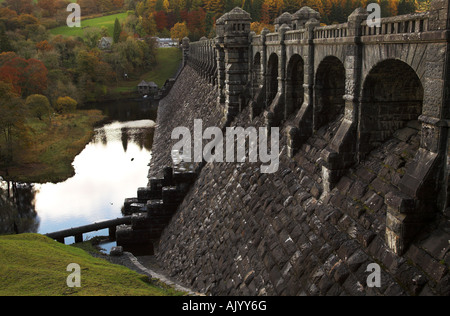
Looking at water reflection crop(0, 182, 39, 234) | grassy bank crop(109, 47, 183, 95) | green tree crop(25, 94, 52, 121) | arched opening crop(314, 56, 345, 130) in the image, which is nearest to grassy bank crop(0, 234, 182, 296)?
arched opening crop(314, 56, 345, 130)

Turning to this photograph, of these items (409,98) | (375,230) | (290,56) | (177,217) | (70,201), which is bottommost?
(70,201)

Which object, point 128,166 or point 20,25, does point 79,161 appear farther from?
point 20,25

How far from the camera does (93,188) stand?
46438 millimetres

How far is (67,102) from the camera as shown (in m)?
80.6

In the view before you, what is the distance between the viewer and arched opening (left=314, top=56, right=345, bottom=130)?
56.2 feet

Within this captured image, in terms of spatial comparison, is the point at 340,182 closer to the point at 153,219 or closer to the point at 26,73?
the point at 153,219

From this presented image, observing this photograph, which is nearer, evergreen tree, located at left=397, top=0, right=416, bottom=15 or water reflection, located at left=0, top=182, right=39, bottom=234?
water reflection, located at left=0, top=182, right=39, bottom=234

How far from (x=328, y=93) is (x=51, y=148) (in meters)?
50.7

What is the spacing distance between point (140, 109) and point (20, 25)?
51.4m

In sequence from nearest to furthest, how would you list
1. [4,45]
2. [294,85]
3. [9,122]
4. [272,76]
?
[294,85] < [272,76] < [9,122] < [4,45]

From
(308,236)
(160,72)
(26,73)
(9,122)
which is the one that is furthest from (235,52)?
(160,72)

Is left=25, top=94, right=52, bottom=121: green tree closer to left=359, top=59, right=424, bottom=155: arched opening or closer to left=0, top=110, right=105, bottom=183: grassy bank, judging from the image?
left=0, top=110, right=105, bottom=183: grassy bank

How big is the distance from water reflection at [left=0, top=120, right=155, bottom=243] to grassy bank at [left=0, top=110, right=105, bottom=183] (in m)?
1.35

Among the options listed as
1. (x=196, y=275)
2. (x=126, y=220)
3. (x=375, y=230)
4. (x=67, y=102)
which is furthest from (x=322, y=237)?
(x=67, y=102)
